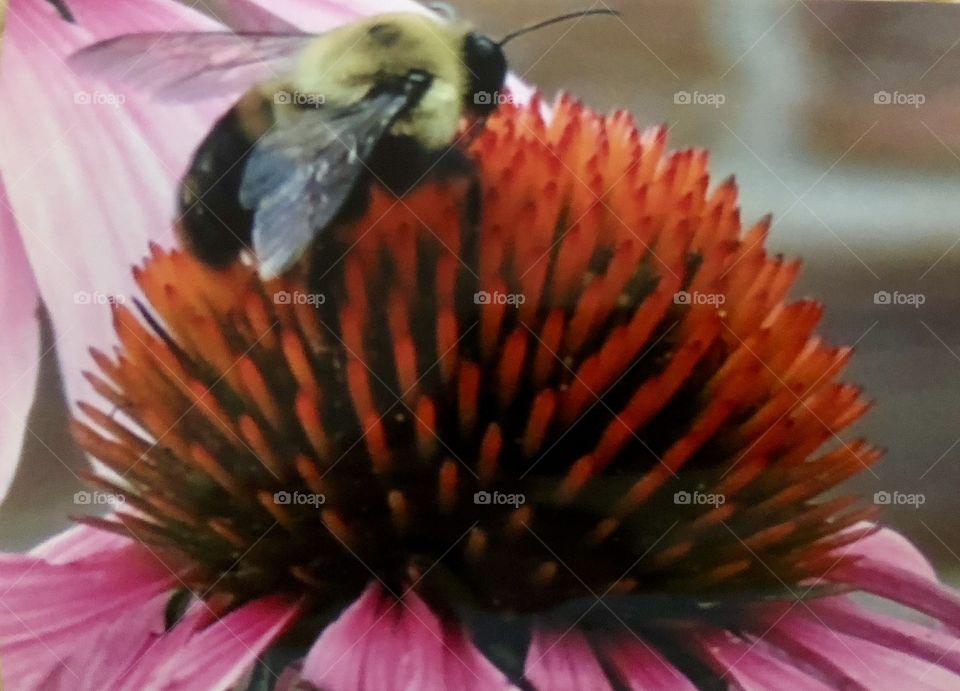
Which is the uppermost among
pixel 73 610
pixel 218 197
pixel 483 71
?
pixel 483 71

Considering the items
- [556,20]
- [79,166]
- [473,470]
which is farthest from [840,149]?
[79,166]

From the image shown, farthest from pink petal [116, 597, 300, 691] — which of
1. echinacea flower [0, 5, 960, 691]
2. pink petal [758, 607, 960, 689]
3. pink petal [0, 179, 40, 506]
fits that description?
pink petal [758, 607, 960, 689]

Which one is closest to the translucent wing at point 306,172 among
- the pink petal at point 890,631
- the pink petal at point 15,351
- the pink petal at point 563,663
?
the pink petal at point 15,351

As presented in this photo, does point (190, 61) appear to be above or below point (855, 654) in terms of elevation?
above

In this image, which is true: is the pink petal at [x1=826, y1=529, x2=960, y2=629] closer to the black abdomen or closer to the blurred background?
the blurred background

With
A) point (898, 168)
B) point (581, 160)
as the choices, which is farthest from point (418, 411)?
point (898, 168)

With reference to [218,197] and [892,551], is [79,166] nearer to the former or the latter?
[218,197]
